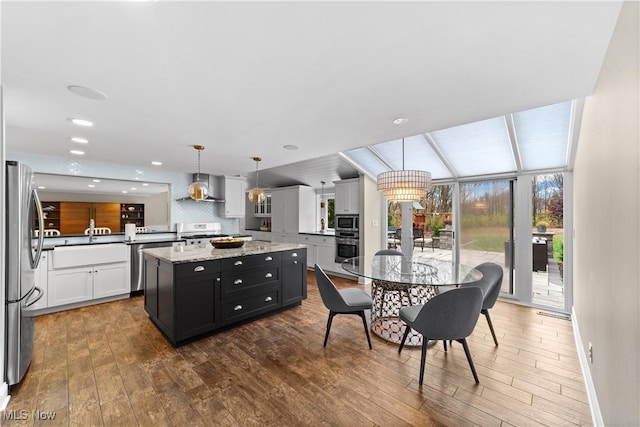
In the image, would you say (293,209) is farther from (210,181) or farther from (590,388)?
(590,388)

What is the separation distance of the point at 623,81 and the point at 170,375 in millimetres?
3417

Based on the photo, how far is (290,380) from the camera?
7.11 feet

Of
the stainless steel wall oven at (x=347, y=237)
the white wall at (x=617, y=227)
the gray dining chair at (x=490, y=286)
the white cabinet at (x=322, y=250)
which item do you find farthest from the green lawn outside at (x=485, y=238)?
the white cabinet at (x=322, y=250)

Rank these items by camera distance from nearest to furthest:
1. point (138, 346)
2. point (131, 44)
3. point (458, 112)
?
1. point (131, 44)
2. point (458, 112)
3. point (138, 346)

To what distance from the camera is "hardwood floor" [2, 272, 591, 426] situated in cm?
179

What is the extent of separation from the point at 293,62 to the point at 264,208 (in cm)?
673

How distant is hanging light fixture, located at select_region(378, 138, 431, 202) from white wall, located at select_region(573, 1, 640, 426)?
4.35ft

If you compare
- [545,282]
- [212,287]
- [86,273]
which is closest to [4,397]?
[212,287]

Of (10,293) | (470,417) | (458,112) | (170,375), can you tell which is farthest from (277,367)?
(458,112)

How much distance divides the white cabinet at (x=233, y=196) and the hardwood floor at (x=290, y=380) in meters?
3.23

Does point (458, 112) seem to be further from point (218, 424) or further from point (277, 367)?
point (218, 424)

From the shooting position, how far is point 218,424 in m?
1.72

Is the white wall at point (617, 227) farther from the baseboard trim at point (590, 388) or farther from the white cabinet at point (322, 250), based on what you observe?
the white cabinet at point (322, 250)

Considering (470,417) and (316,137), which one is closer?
(470,417)
